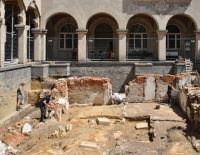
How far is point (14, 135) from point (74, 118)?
3038mm

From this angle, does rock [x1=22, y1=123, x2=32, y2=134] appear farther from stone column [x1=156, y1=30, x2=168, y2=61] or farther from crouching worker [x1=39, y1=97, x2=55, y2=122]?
stone column [x1=156, y1=30, x2=168, y2=61]

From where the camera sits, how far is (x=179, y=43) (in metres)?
20.7

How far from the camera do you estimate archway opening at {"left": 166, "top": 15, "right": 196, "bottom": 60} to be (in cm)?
2012

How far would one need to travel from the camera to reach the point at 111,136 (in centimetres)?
853

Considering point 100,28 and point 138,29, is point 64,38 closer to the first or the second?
point 100,28

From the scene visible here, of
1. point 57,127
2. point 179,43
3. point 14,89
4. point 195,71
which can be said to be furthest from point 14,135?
point 179,43

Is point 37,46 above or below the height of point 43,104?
above

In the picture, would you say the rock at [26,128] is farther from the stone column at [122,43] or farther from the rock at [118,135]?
the stone column at [122,43]

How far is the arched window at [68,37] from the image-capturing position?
20328mm

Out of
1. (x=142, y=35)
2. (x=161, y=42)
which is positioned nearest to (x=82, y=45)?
(x=161, y=42)

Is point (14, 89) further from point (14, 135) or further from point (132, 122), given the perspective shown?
point (132, 122)

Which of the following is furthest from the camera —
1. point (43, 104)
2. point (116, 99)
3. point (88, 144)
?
point (116, 99)

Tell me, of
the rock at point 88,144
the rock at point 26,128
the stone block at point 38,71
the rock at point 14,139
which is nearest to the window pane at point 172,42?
the stone block at point 38,71

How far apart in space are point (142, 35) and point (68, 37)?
653cm
